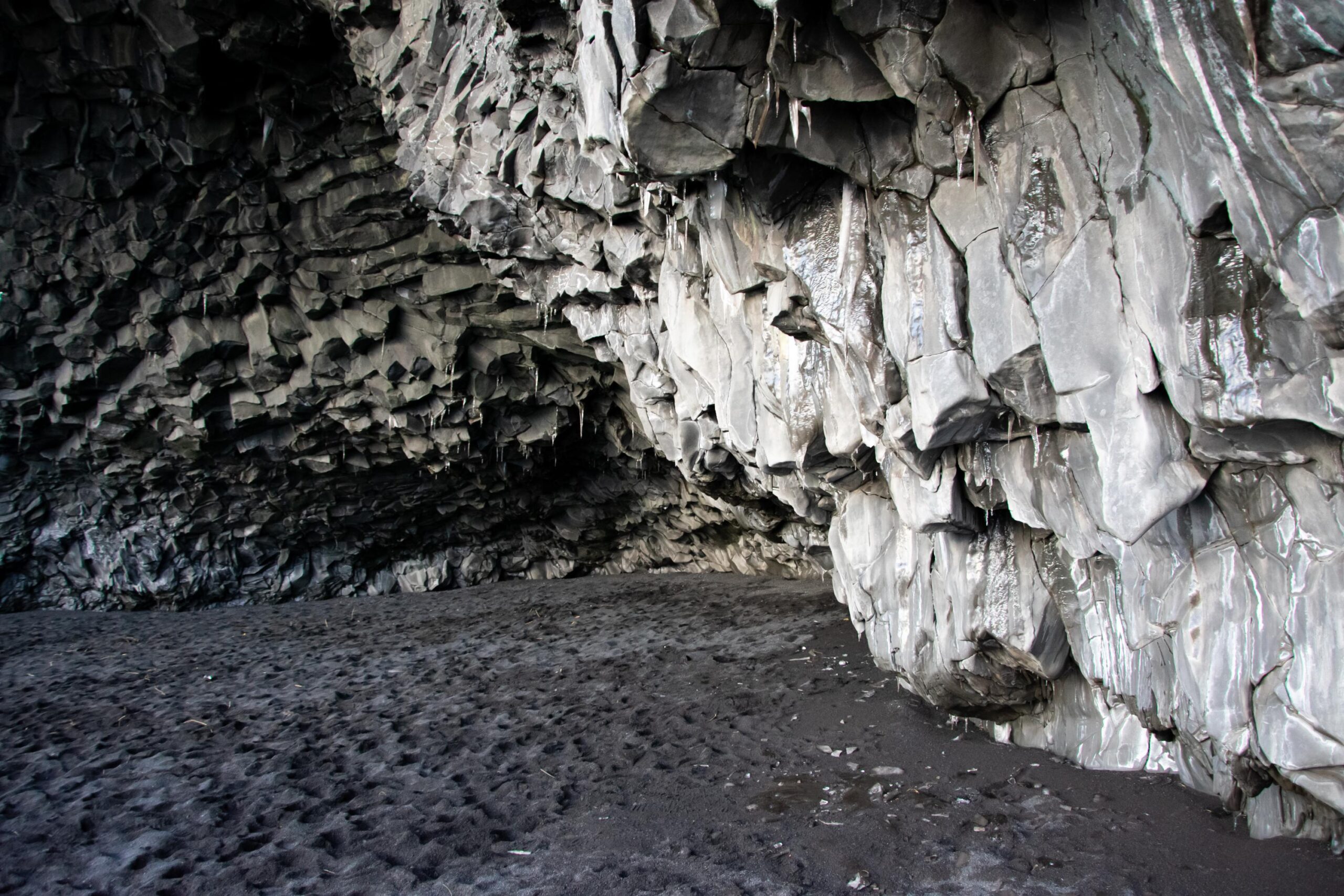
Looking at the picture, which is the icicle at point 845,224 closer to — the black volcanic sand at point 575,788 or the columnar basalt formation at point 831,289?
the columnar basalt formation at point 831,289

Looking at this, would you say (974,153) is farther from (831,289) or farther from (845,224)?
(831,289)

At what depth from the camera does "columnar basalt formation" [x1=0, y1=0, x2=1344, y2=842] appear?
3188 mm

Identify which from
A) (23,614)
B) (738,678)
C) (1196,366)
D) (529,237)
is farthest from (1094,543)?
(23,614)

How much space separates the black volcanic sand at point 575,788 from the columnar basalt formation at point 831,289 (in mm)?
553

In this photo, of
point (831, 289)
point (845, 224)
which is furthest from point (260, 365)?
point (845, 224)

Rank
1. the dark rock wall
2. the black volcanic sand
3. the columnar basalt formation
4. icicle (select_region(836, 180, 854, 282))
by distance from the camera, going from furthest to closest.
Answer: the dark rock wall → icicle (select_region(836, 180, 854, 282)) → the black volcanic sand → the columnar basalt formation

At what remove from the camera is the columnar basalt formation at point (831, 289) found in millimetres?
3188

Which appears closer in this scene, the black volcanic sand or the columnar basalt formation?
the columnar basalt formation

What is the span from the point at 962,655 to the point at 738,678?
2.80 m

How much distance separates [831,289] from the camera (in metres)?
5.26

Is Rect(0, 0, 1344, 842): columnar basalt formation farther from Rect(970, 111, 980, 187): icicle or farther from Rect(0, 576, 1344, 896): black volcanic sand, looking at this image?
Rect(0, 576, 1344, 896): black volcanic sand

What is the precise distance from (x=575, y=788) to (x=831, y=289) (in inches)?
147

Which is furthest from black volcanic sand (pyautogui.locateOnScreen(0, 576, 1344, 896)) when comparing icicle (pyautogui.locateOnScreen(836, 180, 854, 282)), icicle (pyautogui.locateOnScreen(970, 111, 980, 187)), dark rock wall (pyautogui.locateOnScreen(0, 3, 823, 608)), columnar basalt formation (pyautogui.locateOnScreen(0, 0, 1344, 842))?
dark rock wall (pyautogui.locateOnScreen(0, 3, 823, 608))

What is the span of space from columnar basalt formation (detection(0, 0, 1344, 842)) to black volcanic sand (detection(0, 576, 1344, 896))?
0.55 meters
